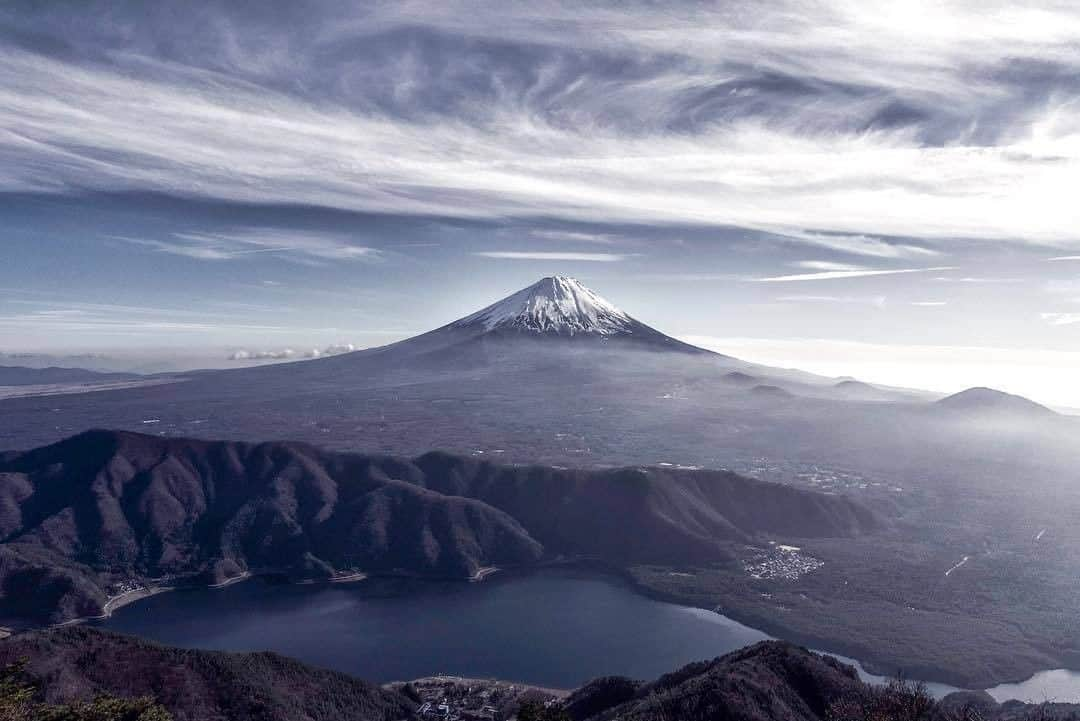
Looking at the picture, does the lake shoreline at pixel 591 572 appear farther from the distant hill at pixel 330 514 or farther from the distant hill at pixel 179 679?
the distant hill at pixel 179 679

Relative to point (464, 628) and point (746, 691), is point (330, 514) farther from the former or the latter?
point (746, 691)

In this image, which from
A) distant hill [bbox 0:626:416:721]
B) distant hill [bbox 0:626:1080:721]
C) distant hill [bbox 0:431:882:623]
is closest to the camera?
distant hill [bbox 0:626:1080:721]

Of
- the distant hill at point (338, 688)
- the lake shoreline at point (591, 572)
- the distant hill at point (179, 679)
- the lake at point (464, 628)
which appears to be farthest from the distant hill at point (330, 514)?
the distant hill at point (338, 688)

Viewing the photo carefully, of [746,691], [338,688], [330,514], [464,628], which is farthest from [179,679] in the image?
[330,514]

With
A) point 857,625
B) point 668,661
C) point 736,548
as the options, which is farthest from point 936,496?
point 668,661

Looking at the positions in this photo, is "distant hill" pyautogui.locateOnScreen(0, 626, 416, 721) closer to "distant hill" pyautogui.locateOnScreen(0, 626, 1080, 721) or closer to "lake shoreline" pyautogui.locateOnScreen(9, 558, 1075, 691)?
"distant hill" pyautogui.locateOnScreen(0, 626, 1080, 721)

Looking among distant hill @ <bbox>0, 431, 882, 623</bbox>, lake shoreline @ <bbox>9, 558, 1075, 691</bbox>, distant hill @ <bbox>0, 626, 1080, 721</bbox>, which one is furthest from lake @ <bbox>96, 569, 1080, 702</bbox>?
distant hill @ <bbox>0, 626, 1080, 721</bbox>

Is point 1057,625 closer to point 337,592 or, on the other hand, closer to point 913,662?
point 913,662
